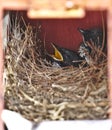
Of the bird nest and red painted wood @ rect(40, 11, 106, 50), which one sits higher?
red painted wood @ rect(40, 11, 106, 50)

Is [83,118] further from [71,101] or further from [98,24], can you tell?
[98,24]

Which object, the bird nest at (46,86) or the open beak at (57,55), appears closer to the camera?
the bird nest at (46,86)

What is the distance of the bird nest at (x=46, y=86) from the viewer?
146 centimetres

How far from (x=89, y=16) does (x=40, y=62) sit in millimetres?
240

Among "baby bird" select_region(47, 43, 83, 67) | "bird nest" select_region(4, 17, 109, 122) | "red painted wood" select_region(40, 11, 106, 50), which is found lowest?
"bird nest" select_region(4, 17, 109, 122)

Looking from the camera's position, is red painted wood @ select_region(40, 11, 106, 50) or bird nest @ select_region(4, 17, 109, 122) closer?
bird nest @ select_region(4, 17, 109, 122)

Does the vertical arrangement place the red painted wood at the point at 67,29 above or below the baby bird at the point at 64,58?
above

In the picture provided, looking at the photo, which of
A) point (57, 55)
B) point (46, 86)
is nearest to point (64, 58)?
point (57, 55)

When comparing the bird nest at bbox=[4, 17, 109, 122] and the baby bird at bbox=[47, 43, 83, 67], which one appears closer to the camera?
the bird nest at bbox=[4, 17, 109, 122]

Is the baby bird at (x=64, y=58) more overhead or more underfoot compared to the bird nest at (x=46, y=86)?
more overhead

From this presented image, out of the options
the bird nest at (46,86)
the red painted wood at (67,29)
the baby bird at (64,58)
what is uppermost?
the red painted wood at (67,29)

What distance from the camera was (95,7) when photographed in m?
1.39

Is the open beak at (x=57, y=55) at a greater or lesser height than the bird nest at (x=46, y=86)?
greater

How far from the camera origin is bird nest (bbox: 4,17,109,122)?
1.46 meters
